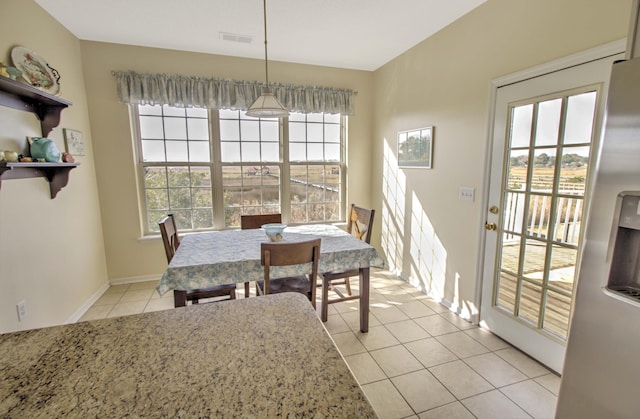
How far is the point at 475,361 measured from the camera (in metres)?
2.11

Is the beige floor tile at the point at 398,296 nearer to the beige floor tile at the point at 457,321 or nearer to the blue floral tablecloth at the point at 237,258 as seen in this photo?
the beige floor tile at the point at 457,321

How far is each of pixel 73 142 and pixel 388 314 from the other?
334 cm

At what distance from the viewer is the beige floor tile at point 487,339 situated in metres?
2.28

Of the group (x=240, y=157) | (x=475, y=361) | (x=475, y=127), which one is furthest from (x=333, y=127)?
(x=475, y=361)

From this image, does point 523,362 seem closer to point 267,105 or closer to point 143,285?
point 267,105

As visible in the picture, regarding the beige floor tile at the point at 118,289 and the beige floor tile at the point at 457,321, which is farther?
the beige floor tile at the point at 118,289

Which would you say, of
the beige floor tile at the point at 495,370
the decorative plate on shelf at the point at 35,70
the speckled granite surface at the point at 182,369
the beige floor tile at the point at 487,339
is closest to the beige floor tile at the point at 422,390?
the beige floor tile at the point at 495,370

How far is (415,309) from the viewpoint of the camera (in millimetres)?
2869

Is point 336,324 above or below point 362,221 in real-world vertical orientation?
below

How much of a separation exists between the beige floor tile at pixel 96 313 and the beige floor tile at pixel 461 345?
2966 mm

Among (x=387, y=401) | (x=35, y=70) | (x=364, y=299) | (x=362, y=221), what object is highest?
(x=35, y=70)

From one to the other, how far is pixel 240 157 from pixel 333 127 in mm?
1299

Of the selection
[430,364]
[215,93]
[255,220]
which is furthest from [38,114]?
[430,364]

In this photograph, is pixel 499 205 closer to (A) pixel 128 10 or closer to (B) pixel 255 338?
(B) pixel 255 338
